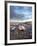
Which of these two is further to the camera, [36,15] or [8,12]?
[36,15]

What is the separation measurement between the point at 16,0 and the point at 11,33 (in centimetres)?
60

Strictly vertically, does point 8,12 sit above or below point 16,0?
below

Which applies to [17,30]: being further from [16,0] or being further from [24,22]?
[16,0]

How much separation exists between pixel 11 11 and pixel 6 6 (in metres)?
0.12

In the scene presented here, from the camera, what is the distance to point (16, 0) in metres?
1.65

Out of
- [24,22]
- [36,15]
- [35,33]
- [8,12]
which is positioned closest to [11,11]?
[8,12]

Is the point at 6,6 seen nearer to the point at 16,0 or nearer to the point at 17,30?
the point at 16,0

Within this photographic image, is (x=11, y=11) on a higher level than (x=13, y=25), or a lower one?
higher

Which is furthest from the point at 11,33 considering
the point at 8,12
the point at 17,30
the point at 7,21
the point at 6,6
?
the point at 6,6
